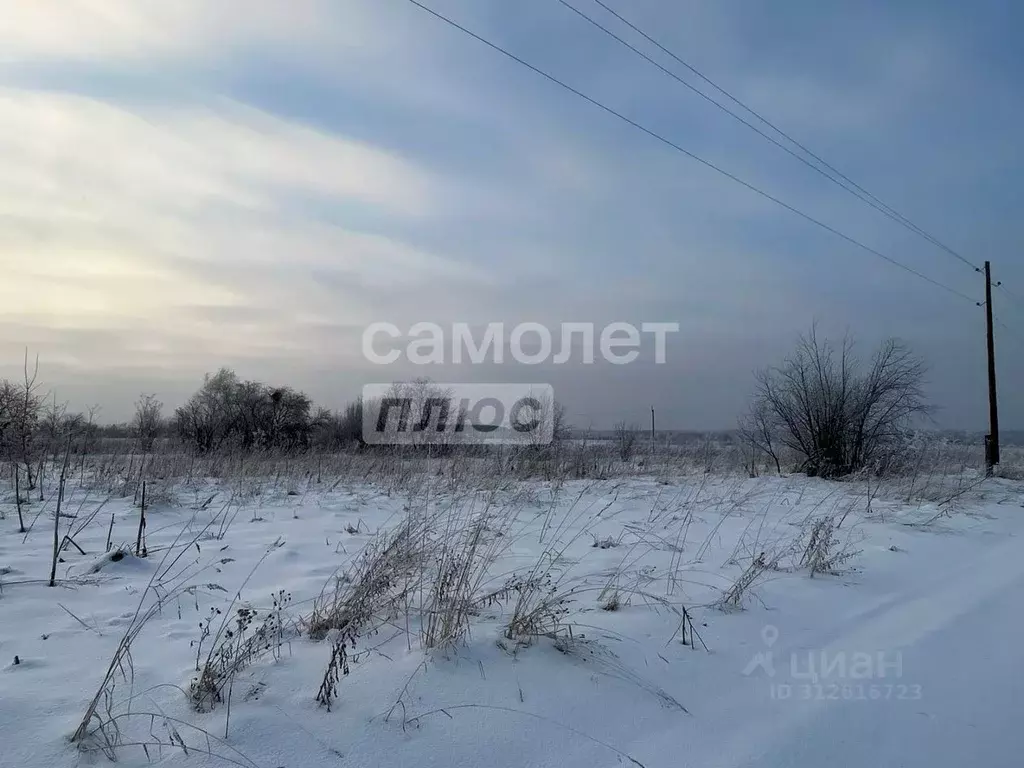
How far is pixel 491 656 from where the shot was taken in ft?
9.12

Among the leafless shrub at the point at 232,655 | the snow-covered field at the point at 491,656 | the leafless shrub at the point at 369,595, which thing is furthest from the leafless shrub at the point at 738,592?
the leafless shrub at the point at 232,655

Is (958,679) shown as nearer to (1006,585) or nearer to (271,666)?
(1006,585)

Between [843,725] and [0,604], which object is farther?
[0,604]

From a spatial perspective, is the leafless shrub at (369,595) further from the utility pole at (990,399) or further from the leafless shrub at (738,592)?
the utility pole at (990,399)

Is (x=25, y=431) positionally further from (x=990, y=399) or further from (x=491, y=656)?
(x=990, y=399)

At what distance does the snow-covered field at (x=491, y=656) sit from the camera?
2133mm

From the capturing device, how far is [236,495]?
7.41m

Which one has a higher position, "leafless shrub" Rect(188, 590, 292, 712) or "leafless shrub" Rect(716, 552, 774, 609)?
"leafless shrub" Rect(188, 590, 292, 712)

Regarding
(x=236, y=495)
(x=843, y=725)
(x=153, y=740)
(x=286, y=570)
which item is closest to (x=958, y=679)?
(x=843, y=725)

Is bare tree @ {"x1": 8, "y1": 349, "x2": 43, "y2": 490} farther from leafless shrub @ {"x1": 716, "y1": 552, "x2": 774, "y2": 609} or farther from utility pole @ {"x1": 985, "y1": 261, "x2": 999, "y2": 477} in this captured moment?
utility pole @ {"x1": 985, "y1": 261, "x2": 999, "y2": 477}

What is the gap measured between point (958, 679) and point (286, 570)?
4117 mm

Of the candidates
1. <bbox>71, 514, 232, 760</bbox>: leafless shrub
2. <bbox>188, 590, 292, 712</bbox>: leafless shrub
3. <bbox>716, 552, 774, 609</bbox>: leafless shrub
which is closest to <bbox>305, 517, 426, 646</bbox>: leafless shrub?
<bbox>188, 590, 292, 712</bbox>: leafless shrub

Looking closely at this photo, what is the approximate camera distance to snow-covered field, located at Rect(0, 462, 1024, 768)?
2.13 meters

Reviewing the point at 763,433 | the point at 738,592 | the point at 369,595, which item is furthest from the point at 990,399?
the point at 369,595
